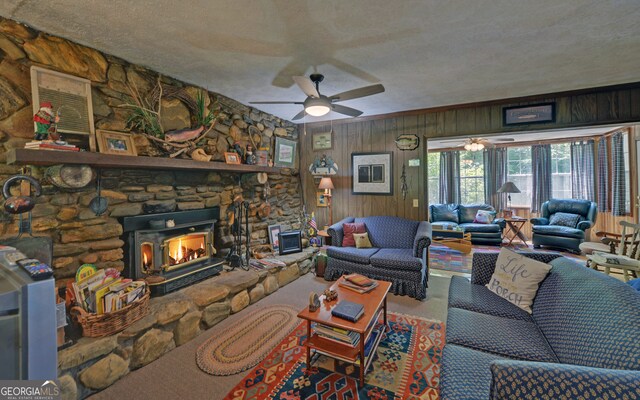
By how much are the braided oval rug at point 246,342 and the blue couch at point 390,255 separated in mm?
1087

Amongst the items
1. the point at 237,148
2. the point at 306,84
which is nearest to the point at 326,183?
the point at 237,148

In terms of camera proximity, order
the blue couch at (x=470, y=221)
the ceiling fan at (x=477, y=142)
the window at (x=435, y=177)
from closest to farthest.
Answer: the blue couch at (x=470, y=221) → the ceiling fan at (x=477, y=142) → the window at (x=435, y=177)

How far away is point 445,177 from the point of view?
759cm

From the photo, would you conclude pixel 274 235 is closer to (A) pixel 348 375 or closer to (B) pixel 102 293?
(B) pixel 102 293

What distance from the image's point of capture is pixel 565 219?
17.6ft

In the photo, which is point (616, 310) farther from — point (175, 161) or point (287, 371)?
point (175, 161)

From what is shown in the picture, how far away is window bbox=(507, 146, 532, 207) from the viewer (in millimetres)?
6781

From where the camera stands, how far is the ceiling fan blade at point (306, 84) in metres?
2.14

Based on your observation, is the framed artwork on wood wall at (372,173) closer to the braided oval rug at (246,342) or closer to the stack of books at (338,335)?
the braided oval rug at (246,342)

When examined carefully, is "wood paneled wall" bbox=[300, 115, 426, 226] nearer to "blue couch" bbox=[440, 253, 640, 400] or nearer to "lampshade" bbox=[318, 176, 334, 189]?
"lampshade" bbox=[318, 176, 334, 189]

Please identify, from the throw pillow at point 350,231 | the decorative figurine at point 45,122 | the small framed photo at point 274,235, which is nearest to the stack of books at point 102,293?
the decorative figurine at point 45,122

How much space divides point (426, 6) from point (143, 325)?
3.08m

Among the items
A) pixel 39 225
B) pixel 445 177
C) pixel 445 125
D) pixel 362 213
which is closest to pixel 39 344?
pixel 39 225

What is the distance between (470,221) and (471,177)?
1567 millimetres
